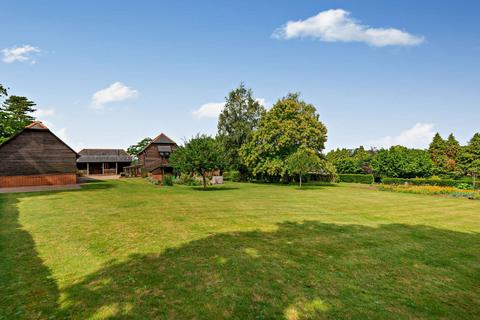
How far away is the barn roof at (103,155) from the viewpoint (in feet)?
219

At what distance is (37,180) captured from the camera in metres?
33.2

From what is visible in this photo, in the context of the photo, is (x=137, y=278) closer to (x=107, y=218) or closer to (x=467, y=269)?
(x=107, y=218)

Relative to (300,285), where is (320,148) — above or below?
above

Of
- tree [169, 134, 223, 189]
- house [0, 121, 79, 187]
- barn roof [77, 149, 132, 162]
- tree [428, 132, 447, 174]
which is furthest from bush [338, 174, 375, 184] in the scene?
barn roof [77, 149, 132, 162]

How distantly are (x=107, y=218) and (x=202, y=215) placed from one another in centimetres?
496

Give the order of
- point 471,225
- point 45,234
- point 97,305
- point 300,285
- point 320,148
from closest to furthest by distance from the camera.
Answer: point 97,305 < point 300,285 < point 45,234 < point 471,225 < point 320,148

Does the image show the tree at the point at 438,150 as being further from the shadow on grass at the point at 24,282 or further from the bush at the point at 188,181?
the shadow on grass at the point at 24,282

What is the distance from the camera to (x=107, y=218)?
45.6 feet

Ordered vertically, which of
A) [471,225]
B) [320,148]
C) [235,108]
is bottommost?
[471,225]

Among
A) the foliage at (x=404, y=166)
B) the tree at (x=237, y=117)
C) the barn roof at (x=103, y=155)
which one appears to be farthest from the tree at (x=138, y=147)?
the foliage at (x=404, y=166)

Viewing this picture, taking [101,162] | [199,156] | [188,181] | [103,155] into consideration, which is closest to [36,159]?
[188,181]

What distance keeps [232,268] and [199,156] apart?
23.3 meters

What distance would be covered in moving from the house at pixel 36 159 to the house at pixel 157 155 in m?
21.5

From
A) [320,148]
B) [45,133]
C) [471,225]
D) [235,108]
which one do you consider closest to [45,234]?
[471,225]
